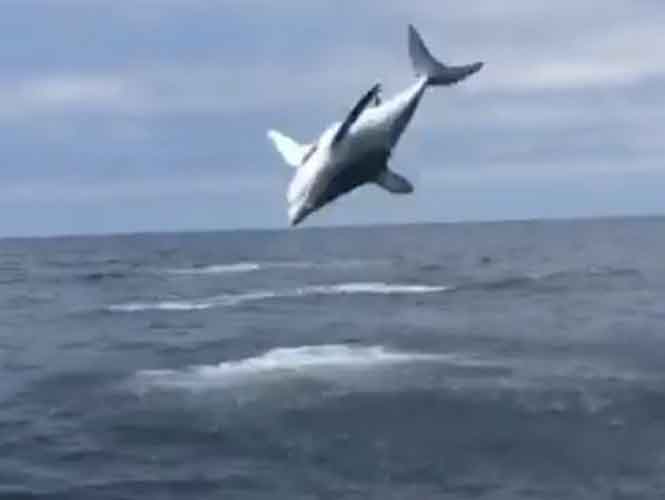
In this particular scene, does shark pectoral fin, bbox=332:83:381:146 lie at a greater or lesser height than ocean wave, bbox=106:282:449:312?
lesser

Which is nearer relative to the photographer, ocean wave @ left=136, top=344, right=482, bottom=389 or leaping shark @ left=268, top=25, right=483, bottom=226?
leaping shark @ left=268, top=25, right=483, bottom=226

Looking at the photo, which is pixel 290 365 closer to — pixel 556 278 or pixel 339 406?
pixel 339 406

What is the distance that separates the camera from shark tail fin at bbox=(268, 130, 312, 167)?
8508mm

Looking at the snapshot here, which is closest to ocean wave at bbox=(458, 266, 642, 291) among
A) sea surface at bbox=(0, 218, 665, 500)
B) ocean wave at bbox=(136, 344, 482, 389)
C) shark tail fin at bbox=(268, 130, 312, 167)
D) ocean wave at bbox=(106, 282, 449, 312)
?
ocean wave at bbox=(106, 282, 449, 312)

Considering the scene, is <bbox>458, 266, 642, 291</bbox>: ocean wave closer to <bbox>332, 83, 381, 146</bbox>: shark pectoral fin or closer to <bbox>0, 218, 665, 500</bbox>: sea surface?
<bbox>0, 218, 665, 500</bbox>: sea surface

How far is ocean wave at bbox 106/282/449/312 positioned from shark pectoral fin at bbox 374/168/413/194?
340 ft

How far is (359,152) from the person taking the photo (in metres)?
7.82

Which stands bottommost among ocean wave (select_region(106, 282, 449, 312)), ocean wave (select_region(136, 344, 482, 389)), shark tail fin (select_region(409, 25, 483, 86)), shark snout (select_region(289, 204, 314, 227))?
shark snout (select_region(289, 204, 314, 227))

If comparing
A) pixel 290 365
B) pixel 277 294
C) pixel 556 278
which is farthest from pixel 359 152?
pixel 556 278

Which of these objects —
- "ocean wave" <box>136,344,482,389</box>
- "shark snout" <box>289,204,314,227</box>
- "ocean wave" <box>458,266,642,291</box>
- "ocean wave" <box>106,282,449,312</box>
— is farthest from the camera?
"ocean wave" <box>458,266,642,291</box>

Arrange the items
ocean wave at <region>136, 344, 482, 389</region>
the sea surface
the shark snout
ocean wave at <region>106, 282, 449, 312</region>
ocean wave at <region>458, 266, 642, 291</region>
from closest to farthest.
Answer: the shark snout
the sea surface
ocean wave at <region>136, 344, 482, 389</region>
ocean wave at <region>106, 282, 449, 312</region>
ocean wave at <region>458, 266, 642, 291</region>

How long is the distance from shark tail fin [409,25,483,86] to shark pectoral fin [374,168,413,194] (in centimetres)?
63

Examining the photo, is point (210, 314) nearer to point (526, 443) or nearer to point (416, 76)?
point (526, 443)

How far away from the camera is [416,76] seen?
847 cm
